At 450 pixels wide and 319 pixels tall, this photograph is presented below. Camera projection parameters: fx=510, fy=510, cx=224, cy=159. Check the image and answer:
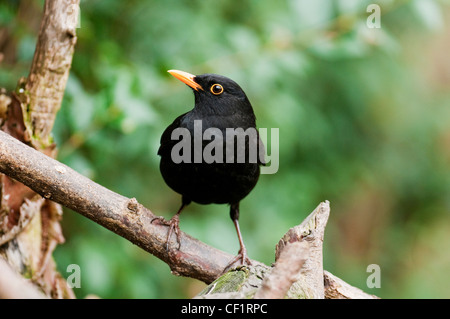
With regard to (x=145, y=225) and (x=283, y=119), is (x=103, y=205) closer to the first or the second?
(x=145, y=225)

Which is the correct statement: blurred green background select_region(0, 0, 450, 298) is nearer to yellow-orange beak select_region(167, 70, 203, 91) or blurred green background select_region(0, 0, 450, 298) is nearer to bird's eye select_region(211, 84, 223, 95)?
yellow-orange beak select_region(167, 70, 203, 91)

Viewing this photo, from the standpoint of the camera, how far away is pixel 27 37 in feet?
12.9

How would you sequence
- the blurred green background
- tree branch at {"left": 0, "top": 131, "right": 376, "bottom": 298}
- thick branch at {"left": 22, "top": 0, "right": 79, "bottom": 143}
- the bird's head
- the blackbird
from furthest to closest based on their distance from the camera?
the blurred green background → the bird's head → the blackbird → thick branch at {"left": 22, "top": 0, "right": 79, "bottom": 143} → tree branch at {"left": 0, "top": 131, "right": 376, "bottom": 298}

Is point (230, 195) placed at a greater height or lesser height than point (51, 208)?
greater

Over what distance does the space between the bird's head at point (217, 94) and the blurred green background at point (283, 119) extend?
1.20ft

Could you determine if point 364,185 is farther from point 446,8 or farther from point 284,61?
point 284,61

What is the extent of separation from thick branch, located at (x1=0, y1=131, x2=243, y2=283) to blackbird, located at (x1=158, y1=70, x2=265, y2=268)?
0.86ft

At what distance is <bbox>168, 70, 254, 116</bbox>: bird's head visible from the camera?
362 centimetres

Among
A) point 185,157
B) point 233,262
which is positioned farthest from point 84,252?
point 233,262

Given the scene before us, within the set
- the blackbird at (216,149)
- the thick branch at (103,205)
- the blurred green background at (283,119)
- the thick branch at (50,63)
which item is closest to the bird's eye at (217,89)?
the blackbird at (216,149)

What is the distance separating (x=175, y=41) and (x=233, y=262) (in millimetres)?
2687

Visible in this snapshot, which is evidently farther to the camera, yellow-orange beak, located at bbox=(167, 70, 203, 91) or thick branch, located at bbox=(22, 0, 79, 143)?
yellow-orange beak, located at bbox=(167, 70, 203, 91)

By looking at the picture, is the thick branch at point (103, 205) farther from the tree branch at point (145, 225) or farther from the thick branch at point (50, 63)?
the thick branch at point (50, 63)

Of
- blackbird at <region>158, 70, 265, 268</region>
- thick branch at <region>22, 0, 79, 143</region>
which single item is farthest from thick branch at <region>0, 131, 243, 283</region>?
thick branch at <region>22, 0, 79, 143</region>
